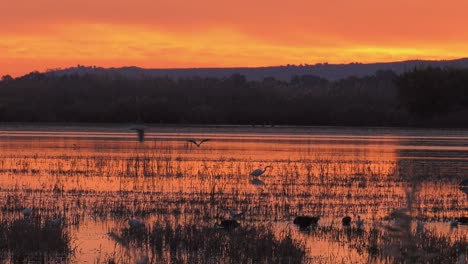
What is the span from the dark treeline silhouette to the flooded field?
3751 centimetres

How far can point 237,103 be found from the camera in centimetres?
7819

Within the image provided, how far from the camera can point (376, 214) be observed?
662 inches

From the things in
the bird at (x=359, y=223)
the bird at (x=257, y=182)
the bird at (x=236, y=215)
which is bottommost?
the bird at (x=257, y=182)

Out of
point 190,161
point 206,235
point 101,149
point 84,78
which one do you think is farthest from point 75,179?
point 84,78

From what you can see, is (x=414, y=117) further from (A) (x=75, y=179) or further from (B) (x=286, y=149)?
(A) (x=75, y=179)

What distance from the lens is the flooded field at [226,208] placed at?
12.4m

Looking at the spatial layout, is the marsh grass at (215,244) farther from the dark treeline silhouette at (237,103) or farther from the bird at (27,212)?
the dark treeline silhouette at (237,103)

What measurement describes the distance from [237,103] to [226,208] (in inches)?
2414

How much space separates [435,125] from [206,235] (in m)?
57.3

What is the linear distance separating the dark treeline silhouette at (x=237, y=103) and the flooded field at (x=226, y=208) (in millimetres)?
37505

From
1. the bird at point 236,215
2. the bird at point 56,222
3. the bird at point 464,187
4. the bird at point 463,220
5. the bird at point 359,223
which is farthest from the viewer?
the bird at point 464,187

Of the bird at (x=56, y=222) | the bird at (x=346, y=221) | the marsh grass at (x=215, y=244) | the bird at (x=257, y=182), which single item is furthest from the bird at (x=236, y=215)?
the bird at (x=257, y=182)

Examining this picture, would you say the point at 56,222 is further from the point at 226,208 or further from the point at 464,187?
the point at 464,187

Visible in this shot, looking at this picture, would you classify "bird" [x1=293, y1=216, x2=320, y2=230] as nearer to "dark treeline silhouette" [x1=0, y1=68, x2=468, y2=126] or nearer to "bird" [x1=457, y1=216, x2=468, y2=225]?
"bird" [x1=457, y1=216, x2=468, y2=225]
